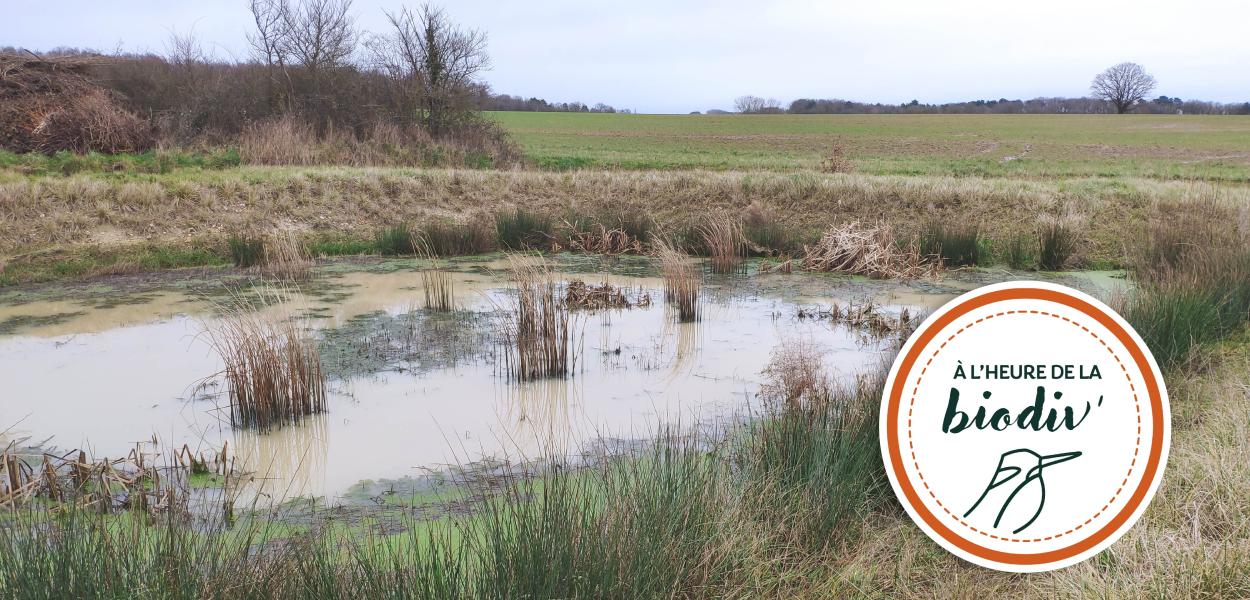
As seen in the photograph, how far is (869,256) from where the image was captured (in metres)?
11.0

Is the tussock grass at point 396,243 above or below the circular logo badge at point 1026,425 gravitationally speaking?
below

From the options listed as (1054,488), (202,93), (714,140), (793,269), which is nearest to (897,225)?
(793,269)

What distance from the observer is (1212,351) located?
18.5 ft

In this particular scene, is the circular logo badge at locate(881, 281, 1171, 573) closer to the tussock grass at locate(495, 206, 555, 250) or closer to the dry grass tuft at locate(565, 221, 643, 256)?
the dry grass tuft at locate(565, 221, 643, 256)

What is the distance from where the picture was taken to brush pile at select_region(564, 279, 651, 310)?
883 centimetres

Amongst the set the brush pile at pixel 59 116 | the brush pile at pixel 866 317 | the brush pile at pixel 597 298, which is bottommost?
the brush pile at pixel 866 317

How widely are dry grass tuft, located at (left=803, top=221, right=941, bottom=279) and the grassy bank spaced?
1.20 metres

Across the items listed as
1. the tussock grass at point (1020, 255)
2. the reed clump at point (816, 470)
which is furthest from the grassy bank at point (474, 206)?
the reed clump at point (816, 470)

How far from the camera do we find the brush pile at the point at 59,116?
53.7 ft

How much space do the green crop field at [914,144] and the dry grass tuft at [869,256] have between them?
10061 millimetres

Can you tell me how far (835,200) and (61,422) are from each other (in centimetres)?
1236

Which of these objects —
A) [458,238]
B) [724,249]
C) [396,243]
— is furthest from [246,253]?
[724,249]

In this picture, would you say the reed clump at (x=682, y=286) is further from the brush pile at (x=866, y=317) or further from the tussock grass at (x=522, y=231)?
the tussock grass at (x=522, y=231)

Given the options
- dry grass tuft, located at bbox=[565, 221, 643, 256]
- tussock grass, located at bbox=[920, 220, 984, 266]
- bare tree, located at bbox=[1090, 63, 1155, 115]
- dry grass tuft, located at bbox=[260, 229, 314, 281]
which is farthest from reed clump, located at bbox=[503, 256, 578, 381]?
bare tree, located at bbox=[1090, 63, 1155, 115]
